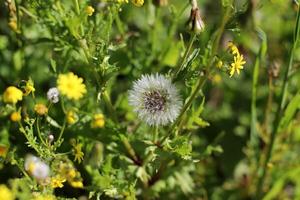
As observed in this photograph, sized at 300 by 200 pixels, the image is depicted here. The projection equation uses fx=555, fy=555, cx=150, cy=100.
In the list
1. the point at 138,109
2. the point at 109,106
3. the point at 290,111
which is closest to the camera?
the point at 138,109

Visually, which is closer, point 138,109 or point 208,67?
point 208,67

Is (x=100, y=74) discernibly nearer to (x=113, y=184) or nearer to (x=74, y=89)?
(x=74, y=89)

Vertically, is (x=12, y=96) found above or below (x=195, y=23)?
below

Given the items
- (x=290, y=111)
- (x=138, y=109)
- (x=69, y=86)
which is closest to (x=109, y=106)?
(x=138, y=109)

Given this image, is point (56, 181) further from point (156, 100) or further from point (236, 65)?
point (236, 65)

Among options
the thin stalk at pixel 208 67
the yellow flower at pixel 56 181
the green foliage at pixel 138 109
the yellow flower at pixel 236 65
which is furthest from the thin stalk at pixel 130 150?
the yellow flower at pixel 236 65

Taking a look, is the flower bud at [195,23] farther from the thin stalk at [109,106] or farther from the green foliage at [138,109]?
the thin stalk at [109,106]

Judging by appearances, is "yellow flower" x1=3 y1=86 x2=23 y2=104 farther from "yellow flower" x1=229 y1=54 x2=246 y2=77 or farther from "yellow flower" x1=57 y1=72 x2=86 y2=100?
"yellow flower" x1=229 y1=54 x2=246 y2=77

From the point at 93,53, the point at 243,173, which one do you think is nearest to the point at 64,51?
the point at 93,53

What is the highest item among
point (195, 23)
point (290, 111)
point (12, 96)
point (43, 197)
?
point (195, 23)
